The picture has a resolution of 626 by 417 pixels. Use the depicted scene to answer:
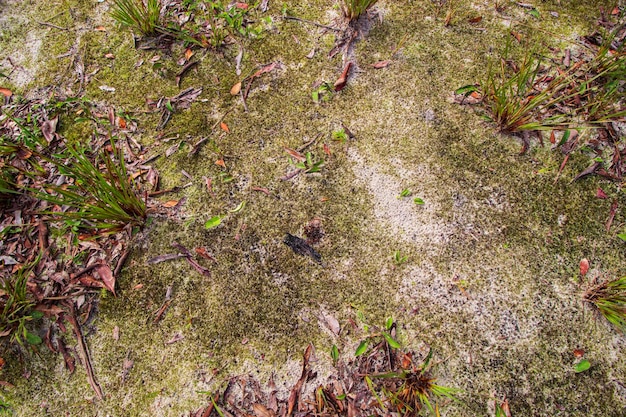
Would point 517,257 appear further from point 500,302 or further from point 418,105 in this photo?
point 418,105

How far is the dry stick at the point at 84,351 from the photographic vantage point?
192cm

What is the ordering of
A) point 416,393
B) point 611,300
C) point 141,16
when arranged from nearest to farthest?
point 416,393 → point 611,300 → point 141,16

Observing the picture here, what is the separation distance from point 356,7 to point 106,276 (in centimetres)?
227

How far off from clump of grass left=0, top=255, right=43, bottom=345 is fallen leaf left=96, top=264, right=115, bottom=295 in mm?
347

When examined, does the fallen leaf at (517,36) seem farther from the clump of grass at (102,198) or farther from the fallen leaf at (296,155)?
the clump of grass at (102,198)

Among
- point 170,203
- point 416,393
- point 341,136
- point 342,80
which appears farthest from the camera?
point 342,80

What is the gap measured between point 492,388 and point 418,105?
5.36ft

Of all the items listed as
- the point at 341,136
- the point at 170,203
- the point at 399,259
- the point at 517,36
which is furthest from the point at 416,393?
the point at 517,36

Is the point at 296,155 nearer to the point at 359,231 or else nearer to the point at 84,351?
the point at 359,231

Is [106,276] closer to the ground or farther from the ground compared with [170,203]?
closer to the ground

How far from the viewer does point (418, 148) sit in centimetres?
234

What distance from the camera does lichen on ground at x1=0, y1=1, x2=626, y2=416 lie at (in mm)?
1905

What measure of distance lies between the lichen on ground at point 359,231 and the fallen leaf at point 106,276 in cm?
5

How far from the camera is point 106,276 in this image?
2.11 metres
